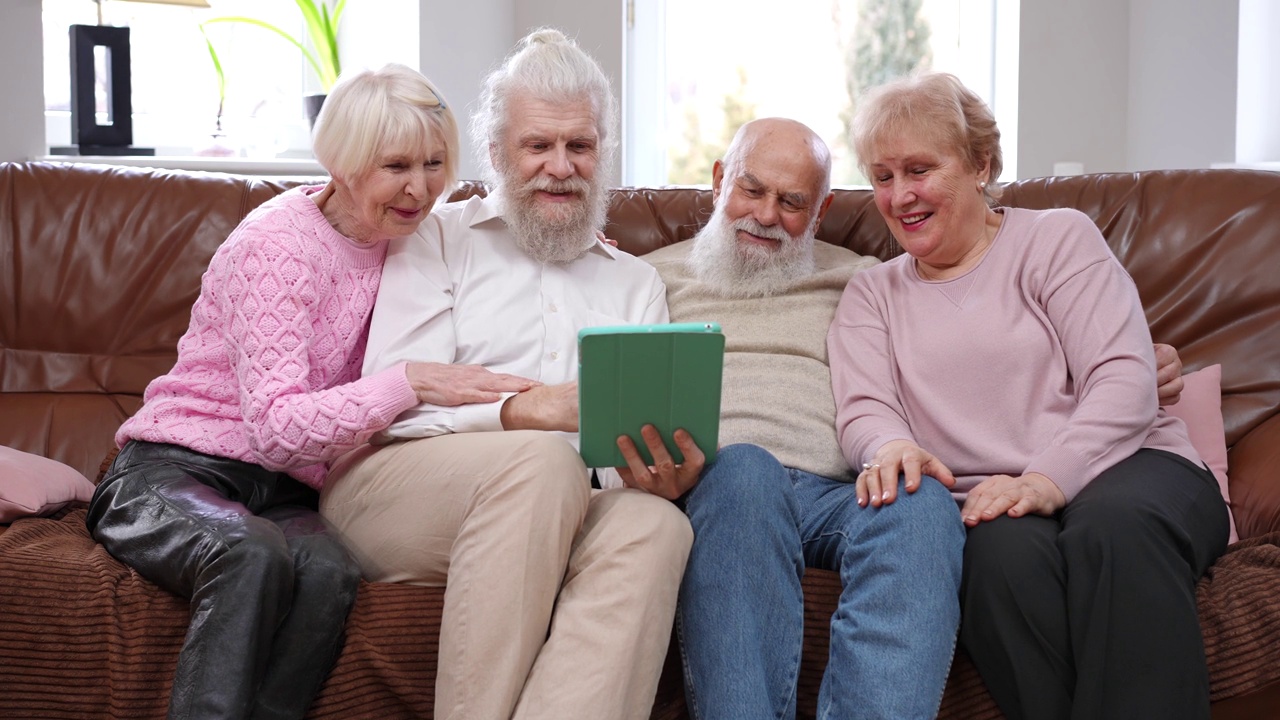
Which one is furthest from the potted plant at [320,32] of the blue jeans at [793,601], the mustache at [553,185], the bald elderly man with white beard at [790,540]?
the blue jeans at [793,601]

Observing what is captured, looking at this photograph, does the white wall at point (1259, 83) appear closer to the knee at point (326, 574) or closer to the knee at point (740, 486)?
the knee at point (740, 486)

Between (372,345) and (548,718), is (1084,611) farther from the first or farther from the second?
(372,345)

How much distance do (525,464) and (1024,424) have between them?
0.85 meters

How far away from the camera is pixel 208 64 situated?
12.6 ft

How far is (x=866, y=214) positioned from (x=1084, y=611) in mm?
1131

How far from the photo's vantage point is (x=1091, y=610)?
1.56m

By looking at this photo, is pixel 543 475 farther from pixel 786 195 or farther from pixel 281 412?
pixel 786 195

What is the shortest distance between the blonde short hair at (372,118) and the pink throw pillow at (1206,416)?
55.7 inches

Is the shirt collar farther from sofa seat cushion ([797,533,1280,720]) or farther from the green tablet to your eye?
sofa seat cushion ([797,533,1280,720])

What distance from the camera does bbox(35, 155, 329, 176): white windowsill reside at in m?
3.39

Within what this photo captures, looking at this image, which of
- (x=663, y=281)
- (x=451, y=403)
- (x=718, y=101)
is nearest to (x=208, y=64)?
(x=718, y=101)

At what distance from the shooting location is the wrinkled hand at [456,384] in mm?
1783

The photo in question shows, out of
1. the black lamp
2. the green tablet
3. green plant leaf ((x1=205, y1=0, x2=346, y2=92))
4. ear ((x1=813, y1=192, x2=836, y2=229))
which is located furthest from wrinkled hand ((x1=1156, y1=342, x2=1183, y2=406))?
the black lamp

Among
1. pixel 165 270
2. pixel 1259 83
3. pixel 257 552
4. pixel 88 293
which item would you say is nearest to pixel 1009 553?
pixel 257 552
